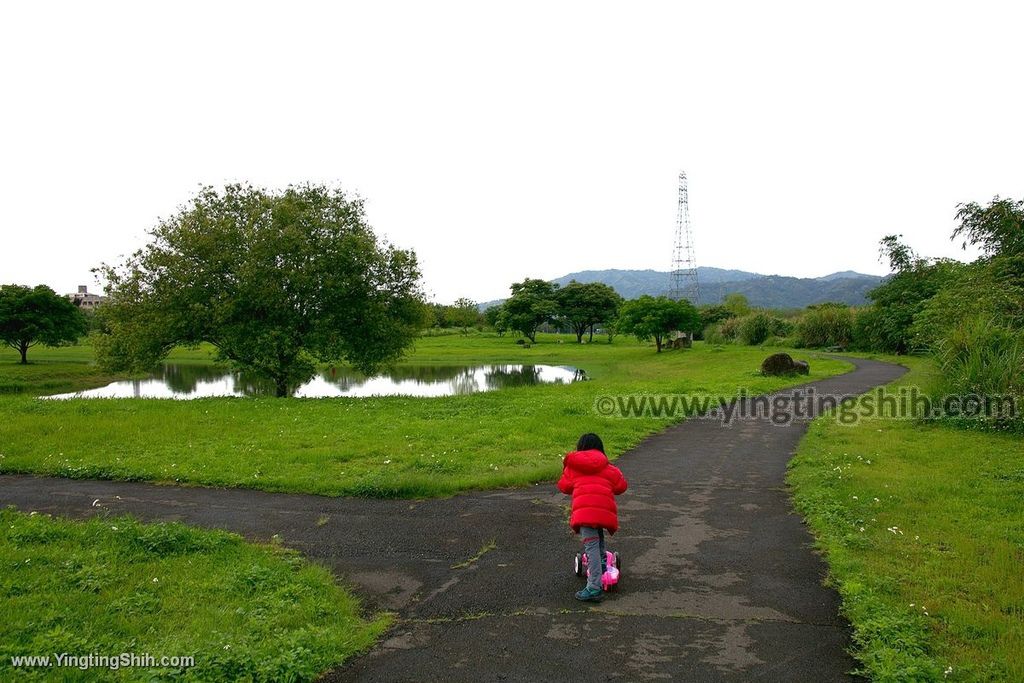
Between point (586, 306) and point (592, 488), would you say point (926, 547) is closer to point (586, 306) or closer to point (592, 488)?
point (592, 488)

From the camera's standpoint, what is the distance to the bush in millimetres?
55656

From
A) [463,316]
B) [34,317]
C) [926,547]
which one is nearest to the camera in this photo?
[926,547]

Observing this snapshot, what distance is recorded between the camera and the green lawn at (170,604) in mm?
4762

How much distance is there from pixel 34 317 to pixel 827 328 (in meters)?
68.4

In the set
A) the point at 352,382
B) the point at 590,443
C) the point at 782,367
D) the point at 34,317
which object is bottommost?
the point at 352,382

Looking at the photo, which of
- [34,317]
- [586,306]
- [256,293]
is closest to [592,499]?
[256,293]

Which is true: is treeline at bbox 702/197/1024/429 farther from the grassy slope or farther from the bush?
the bush

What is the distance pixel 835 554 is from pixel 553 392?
1780 centimetres

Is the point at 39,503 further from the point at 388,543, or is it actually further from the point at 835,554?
the point at 835,554

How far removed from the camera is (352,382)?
41469 mm

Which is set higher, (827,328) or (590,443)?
(827,328)

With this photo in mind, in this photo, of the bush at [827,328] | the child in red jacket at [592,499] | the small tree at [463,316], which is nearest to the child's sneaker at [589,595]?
the child in red jacket at [592,499]

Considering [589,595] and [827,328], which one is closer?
[589,595]

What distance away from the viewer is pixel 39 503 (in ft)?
30.9
